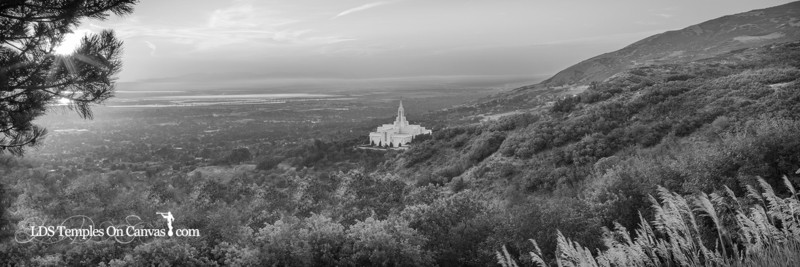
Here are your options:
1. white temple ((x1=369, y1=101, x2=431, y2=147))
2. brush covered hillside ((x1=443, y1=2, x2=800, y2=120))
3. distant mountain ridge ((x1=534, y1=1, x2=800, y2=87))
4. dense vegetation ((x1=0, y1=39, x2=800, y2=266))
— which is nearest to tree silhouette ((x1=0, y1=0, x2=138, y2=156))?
dense vegetation ((x1=0, y1=39, x2=800, y2=266))

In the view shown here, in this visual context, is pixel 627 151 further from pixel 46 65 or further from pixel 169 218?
pixel 46 65

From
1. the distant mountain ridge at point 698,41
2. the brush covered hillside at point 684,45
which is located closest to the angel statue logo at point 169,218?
the brush covered hillside at point 684,45

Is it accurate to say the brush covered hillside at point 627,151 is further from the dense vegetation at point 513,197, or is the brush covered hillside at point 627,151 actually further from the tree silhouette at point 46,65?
the tree silhouette at point 46,65

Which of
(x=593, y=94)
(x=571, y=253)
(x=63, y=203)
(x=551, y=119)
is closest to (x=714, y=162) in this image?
(x=571, y=253)

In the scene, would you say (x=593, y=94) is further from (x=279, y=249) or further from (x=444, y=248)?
(x=279, y=249)

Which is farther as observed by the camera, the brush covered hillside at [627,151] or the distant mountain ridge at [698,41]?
the distant mountain ridge at [698,41]

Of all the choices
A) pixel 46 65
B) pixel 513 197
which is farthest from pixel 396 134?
pixel 46 65
